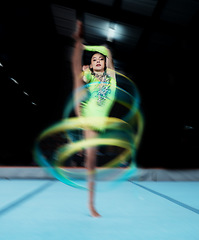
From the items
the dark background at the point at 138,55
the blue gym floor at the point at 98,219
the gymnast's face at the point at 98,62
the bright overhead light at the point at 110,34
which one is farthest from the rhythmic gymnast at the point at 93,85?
the bright overhead light at the point at 110,34

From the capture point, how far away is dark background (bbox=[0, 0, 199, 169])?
3.96 meters

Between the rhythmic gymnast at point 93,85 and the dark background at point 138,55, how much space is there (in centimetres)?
265

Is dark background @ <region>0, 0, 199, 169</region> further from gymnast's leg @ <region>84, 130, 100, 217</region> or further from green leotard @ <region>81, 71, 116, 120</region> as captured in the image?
gymnast's leg @ <region>84, 130, 100, 217</region>

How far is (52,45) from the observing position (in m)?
5.66

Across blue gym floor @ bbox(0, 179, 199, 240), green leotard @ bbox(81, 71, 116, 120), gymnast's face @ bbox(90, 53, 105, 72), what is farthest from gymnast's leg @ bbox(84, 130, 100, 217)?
gymnast's face @ bbox(90, 53, 105, 72)

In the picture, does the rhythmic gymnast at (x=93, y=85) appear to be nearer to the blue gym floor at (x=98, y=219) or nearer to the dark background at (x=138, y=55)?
the blue gym floor at (x=98, y=219)

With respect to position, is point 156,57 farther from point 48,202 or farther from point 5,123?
point 5,123

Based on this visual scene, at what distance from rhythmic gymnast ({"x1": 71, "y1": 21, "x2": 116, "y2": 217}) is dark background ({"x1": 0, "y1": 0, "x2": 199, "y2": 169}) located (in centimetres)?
265

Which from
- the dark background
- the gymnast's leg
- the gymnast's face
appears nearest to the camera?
the gymnast's leg

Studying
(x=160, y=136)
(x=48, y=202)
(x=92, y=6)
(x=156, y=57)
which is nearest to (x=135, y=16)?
(x=92, y=6)

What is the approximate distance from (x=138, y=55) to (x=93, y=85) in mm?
3840

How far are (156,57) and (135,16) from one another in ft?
4.24

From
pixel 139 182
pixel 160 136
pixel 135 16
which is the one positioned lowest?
pixel 139 182

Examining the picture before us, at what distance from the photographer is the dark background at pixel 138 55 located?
13.0 ft
